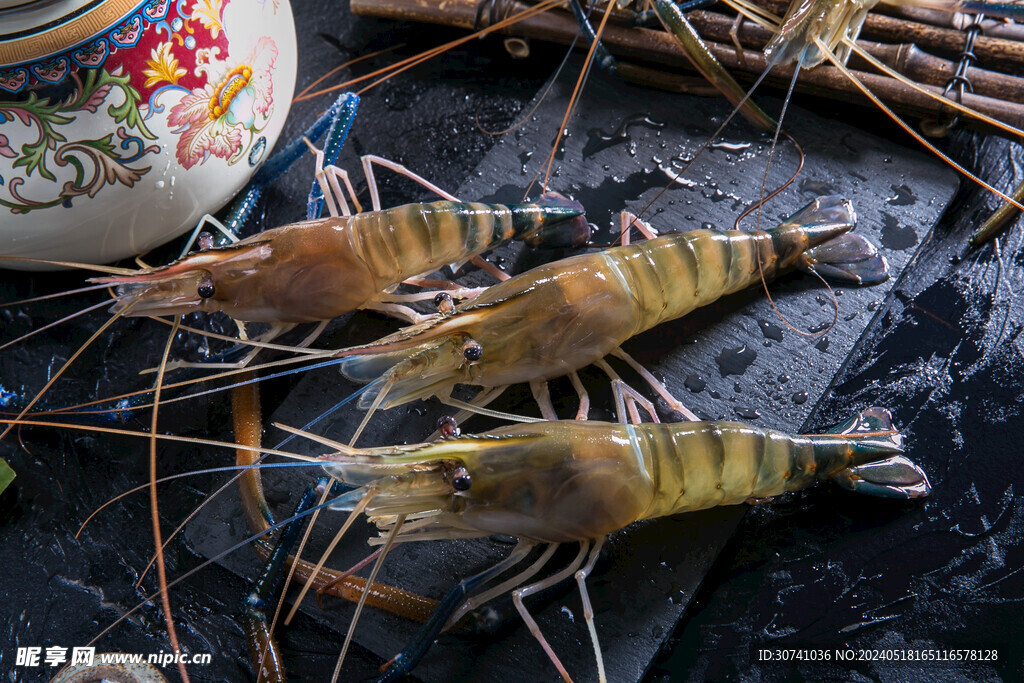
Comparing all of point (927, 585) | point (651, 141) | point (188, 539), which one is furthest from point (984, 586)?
point (188, 539)

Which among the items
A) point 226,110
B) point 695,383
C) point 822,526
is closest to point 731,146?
point 695,383

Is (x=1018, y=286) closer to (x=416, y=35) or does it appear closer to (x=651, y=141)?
(x=651, y=141)

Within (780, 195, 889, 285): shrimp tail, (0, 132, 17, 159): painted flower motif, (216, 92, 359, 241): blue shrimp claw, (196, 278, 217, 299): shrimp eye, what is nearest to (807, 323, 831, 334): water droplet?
(780, 195, 889, 285): shrimp tail

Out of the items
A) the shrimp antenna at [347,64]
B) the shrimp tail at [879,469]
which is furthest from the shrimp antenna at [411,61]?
the shrimp tail at [879,469]

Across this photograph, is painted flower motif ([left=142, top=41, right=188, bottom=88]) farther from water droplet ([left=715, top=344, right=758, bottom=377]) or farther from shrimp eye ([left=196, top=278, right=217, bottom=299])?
water droplet ([left=715, top=344, right=758, bottom=377])

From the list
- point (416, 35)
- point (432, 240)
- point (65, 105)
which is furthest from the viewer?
point (416, 35)

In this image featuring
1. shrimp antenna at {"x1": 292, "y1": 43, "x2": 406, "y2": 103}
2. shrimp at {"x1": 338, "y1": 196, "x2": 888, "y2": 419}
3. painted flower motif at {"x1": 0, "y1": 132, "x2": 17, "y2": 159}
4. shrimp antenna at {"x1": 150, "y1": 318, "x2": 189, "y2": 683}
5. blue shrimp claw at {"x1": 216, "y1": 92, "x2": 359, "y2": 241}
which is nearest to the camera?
shrimp antenna at {"x1": 150, "y1": 318, "x2": 189, "y2": 683}
